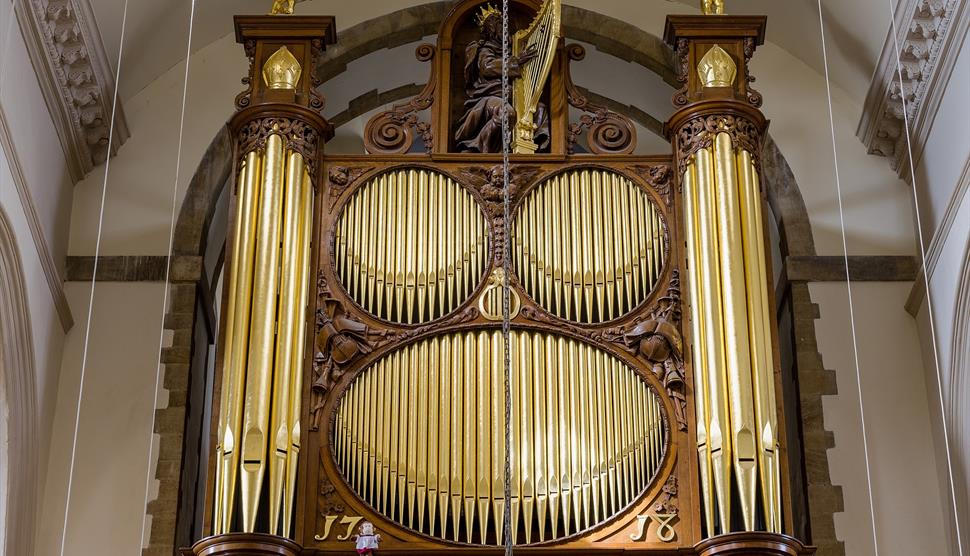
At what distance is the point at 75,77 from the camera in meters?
11.0

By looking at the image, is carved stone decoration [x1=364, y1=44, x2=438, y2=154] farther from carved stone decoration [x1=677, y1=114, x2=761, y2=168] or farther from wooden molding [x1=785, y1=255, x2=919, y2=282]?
wooden molding [x1=785, y1=255, x2=919, y2=282]

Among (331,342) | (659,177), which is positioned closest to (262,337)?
(331,342)

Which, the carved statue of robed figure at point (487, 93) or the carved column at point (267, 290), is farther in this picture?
the carved statue of robed figure at point (487, 93)

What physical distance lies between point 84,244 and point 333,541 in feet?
11.3

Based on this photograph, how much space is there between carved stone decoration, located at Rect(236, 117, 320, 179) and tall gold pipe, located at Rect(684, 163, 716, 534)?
226 cm

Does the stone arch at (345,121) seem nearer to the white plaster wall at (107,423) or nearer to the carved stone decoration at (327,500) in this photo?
the white plaster wall at (107,423)

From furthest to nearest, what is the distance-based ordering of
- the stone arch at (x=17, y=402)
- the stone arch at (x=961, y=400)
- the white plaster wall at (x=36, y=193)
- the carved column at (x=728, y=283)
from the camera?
1. the stone arch at (x=961, y=400)
2. the stone arch at (x=17, y=402)
3. the white plaster wall at (x=36, y=193)
4. the carved column at (x=728, y=283)

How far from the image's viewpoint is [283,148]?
1029 centimetres

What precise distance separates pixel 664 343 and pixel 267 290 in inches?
89.3

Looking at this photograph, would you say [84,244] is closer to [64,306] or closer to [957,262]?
[64,306]

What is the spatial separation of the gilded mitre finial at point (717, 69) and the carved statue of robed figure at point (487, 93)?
1.06 meters

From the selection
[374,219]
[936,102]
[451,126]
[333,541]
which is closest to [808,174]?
[936,102]

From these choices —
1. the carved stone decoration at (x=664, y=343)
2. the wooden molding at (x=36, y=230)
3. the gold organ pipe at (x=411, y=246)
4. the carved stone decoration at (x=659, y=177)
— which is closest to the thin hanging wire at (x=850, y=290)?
the carved stone decoration at (x=659, y=177)

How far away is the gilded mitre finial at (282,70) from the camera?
10570 millimetres
